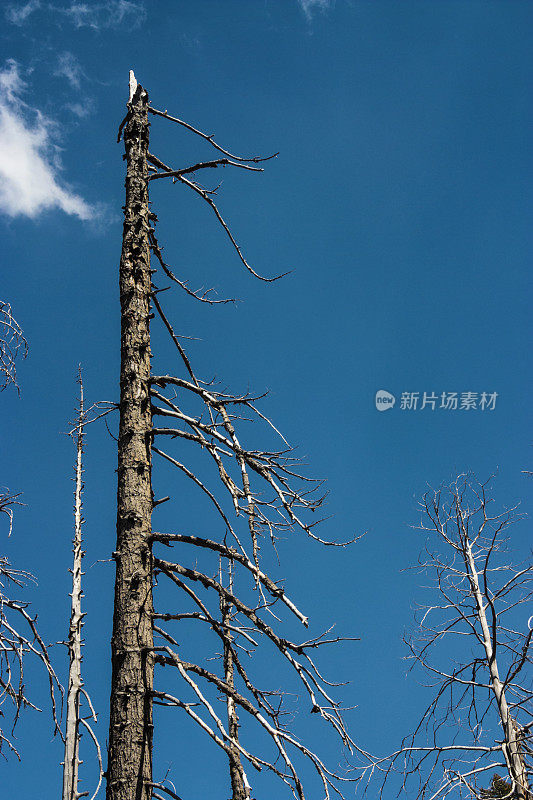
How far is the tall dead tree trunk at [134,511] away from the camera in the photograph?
122 inches

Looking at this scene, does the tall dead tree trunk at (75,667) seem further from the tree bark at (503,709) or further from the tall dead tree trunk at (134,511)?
the tree bark at (503,709)

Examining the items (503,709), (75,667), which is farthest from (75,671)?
(503,709)

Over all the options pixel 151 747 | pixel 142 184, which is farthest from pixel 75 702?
pixel 142 184

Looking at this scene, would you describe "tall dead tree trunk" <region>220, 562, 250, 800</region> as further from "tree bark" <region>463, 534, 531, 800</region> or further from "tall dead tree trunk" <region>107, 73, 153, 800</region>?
"tree bark" <region>463, 534, 531, 800</region>

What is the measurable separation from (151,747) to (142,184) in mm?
3928

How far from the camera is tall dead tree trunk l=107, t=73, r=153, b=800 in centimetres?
311

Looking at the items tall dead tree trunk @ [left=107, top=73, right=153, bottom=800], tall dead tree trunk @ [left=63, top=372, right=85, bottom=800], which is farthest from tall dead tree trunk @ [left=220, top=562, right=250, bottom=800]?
tall dead tree trunk @ [left=63, top=372, right=85, bottom=800]

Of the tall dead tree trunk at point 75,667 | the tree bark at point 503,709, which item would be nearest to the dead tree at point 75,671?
the tall dead tree trunk at point 75,667

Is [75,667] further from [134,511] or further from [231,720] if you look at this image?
[134,511]

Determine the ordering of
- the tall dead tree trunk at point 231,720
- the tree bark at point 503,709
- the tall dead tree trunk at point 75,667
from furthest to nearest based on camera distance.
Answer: the tall dead tree trunk at point 75,667, the tree bark at point 503,709, the tall dead tree trunk at point 231,720

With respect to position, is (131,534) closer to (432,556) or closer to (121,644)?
(121,644)

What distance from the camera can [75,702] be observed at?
33.7 ft

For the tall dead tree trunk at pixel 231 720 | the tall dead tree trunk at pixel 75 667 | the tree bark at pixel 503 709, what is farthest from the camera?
the tall dead tree trunk at pixel 75 667

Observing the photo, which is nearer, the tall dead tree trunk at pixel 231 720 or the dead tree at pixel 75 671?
the tall dead tree trunk at pixel 231 720
